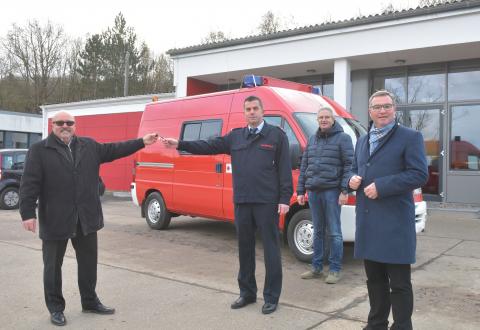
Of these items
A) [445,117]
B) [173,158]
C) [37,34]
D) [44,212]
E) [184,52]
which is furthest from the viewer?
[37,34]

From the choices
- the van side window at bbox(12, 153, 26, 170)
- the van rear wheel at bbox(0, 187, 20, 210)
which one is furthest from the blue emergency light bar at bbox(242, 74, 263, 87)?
the van rear wheel at bbox(0, 187, 20, 210)

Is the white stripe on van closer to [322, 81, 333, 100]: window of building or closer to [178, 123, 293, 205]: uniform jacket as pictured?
[178, 123, 293, 205]: uniform jacket

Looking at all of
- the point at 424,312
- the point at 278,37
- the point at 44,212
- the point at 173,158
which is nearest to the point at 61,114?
the point at 44,212

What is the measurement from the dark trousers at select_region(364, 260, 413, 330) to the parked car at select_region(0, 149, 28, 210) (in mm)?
11571

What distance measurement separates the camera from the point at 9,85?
137 feet

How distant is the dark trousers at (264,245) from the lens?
15.5ft

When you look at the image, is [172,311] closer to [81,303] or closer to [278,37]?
[81,303]

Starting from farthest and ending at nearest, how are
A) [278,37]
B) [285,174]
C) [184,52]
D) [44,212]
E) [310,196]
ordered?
[184,52], [278,37], [310,196], [285,174], [44,212]

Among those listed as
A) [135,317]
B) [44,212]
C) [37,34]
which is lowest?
[135,317]

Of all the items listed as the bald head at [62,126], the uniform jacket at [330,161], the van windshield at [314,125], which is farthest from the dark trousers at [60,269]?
the van windshield at [314,125]

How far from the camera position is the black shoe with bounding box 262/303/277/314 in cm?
461

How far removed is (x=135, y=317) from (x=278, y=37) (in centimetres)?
1068

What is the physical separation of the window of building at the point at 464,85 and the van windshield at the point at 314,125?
20.4 feet

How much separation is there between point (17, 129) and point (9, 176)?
22.7 metres
